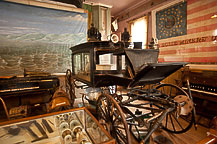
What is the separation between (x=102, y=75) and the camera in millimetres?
2242

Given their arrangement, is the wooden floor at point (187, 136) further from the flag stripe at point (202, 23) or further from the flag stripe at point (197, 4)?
the flag stripe at point (197, 4)

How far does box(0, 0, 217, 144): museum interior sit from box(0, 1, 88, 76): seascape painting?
2 centimetres

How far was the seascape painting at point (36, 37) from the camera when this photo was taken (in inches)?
138

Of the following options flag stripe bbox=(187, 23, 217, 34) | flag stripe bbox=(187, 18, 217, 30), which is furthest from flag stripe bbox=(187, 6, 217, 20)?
flag stripe bbox=(187, 23, 217, 34)

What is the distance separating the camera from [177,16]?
3.90 metres

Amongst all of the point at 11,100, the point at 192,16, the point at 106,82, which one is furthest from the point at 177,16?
the point at 11,100

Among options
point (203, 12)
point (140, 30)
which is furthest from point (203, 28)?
point (140, 30)

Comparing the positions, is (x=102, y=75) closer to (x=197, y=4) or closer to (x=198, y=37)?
(x=198, y=37)

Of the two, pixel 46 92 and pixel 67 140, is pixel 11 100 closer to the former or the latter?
pixel 46 92

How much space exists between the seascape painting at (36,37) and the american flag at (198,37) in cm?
327

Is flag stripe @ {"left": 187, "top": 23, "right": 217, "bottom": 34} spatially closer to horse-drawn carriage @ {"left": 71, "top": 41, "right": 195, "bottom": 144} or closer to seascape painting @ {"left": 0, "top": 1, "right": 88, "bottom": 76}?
horse-drawn carriage @ {"left": 71, "top": 41, "right": 195, "bottom": 144}

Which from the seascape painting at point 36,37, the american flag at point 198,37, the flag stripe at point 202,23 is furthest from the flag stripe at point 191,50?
the seascape painting at point 36,37

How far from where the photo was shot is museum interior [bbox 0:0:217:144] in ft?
5.10

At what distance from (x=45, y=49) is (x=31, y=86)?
153 cm
